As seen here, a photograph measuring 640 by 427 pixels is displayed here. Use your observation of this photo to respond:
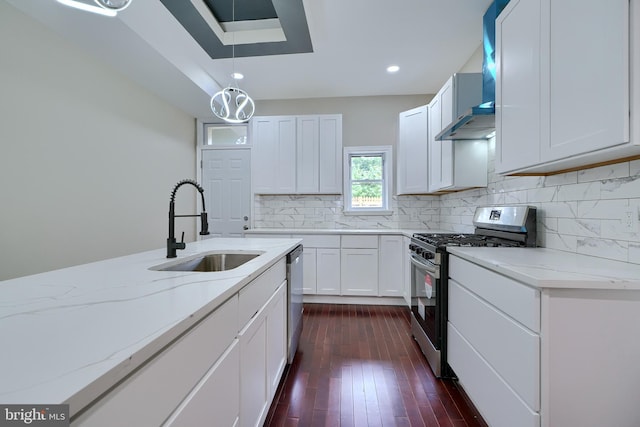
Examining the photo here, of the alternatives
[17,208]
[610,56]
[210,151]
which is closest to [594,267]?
[610,56]

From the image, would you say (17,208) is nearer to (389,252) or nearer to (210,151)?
(210,151)

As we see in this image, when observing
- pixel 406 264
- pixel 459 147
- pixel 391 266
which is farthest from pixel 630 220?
pixel 391 266

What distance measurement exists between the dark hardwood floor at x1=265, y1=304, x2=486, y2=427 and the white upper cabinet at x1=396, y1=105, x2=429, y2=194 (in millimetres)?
1745

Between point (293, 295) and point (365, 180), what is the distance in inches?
98.7

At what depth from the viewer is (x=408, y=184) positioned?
11.6ft

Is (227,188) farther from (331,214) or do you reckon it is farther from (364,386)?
(364,386)

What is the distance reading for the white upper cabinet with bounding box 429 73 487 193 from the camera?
2467 millimetres

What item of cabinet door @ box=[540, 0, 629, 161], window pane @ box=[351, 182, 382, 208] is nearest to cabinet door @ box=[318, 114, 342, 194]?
window pane @ box=[351, 182, 382, 208]

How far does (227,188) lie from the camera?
442 centimetres

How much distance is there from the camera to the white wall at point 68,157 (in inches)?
80.4

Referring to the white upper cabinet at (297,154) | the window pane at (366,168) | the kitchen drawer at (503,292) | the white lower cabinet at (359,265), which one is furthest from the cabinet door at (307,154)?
the kitchen drawer at (503,292)

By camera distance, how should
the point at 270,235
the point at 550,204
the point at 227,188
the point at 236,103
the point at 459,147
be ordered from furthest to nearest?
the point at 227,188
the point at 270,235
the point at 459,147
the point at 236,103
the point at 550,204

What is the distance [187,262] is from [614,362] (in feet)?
6.56

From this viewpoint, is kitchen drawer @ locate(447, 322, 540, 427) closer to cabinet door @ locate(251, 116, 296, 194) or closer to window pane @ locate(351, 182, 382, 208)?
window pane @ locate(351, 182, 382, 208)
